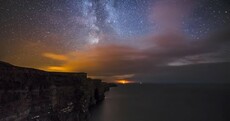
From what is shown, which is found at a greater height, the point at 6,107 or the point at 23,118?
the point at 6,107

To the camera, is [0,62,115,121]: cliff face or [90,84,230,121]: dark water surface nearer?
[0,62,115,121]: cliff face

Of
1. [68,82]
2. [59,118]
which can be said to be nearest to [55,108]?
[59,118]

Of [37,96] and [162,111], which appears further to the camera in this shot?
[162,111]

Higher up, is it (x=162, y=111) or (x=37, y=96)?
(x=37, y=96)

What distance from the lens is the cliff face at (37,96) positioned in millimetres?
16656

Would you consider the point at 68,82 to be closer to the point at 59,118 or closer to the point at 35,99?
→ the point at 59,118

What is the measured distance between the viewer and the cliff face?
16.7 m

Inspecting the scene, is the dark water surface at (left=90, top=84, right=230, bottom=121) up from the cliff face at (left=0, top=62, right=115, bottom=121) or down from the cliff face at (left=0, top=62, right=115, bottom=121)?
down

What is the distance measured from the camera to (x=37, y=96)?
2200cm

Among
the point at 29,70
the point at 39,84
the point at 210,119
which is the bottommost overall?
the point at 210,119

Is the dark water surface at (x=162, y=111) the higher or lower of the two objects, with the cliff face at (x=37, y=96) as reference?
lower

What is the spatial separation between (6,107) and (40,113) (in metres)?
6.57

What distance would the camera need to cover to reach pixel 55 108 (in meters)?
26.3

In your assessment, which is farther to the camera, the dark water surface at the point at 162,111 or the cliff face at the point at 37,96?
the dark water surface at the point at 162,111
